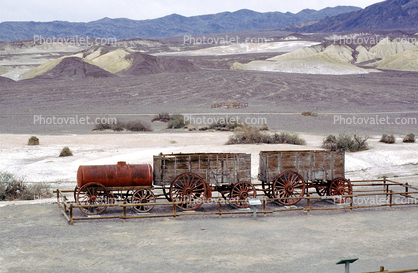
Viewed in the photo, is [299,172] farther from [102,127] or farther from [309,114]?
[309,114]

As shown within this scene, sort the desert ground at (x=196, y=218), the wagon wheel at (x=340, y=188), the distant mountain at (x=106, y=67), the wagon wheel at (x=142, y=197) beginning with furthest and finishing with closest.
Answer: the distant mountain at (x=106, y=67) → the wagon wheel at (x=340, y=188) → the wagon wheel at (x=142, y=197) → the desert ground at (x=196, y=218)

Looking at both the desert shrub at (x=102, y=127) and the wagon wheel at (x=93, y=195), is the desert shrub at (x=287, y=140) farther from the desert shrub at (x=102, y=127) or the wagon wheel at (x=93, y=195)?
the wagon wheel at (x=93, y=195)

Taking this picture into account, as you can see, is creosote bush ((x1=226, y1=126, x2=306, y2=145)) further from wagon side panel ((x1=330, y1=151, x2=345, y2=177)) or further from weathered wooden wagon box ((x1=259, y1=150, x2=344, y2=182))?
weathered wooden wagon box ((x1=259, y1=150, x2=344, y2=182))

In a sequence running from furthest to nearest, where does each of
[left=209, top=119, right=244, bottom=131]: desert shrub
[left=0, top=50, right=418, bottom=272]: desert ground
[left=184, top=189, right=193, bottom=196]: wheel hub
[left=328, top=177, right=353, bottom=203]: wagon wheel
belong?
[left=209, top=119, right=244, bottom=131]: desert shrub, [left=328, top=177, right=353, bottom=203]: wagon wheel, [left=184, top=189, right=193, bottom=196]: wheel hub, [left=0, top=50, right=418, bottom=272]: desert ground

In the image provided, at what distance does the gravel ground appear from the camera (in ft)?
34.3

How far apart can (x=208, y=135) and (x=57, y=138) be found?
1184 centimetres

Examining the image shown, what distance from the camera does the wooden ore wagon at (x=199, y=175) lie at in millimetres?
14906

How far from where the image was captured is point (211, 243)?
11.9 m

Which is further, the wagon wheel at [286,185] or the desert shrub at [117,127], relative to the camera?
the desert shrub at [117,127]

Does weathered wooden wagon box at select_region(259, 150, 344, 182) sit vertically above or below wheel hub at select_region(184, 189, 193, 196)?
above

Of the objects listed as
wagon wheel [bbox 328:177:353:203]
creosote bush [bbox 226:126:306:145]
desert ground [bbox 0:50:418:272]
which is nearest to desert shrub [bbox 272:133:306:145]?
creosote bush [bbox 226:126:306:145]

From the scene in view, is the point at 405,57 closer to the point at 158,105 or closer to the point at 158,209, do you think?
the point at 158,105

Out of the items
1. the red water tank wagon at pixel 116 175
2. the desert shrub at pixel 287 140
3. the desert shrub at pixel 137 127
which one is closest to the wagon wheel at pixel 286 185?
the red water tank wagon at pixel 116 175

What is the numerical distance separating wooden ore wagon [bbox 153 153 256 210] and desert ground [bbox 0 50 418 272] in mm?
1234
